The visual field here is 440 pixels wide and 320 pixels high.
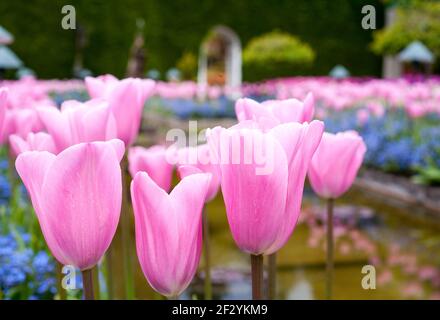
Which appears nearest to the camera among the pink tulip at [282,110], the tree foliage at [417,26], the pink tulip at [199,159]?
the pink tulip at [282,110]

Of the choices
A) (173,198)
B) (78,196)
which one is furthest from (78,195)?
(173,198)

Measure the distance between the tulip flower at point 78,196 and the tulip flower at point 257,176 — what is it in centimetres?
13

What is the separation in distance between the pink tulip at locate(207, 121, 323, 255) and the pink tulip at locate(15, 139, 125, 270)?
128 mm

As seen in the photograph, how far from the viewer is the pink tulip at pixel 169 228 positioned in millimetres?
767

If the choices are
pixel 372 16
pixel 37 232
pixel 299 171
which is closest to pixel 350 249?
pixel 37 232

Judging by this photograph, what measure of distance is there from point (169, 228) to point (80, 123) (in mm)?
354

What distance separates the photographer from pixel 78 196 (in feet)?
2.57

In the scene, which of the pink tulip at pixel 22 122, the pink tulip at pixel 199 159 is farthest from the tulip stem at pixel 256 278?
the pink tulip at pixel 22 122

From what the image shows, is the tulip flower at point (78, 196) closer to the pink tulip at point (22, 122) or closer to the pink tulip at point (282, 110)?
the pink tulip at point (282, 110)

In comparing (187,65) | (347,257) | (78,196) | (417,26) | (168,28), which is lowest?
(347,257)

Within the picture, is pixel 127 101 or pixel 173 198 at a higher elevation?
pixel 127 101

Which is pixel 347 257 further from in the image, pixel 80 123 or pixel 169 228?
pixel 169 228

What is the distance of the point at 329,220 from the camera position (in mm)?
1244

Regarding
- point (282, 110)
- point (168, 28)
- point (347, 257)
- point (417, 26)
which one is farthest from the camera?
point (168, 28)
